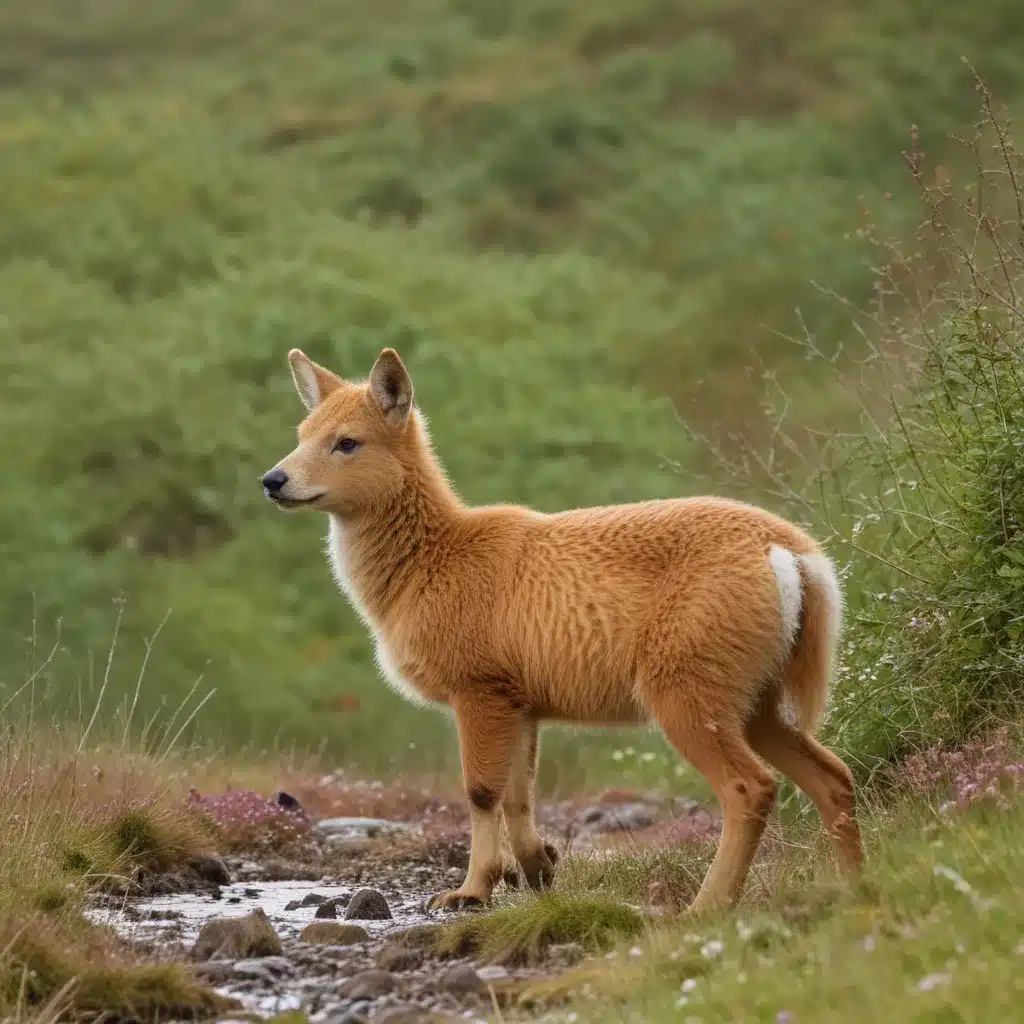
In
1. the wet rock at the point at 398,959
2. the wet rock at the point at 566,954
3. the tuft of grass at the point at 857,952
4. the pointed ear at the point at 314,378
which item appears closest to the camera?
the tuft of grass at the point at 857,952

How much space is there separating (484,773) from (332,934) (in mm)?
1063

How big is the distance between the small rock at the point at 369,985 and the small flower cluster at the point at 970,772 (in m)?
2.31

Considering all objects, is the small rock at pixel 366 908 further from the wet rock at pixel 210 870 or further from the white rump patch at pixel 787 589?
the white rump patch at pixel 787 589

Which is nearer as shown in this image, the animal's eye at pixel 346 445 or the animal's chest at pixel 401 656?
the animal's chest at pixel 401 656

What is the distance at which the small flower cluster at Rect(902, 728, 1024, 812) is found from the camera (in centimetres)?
577

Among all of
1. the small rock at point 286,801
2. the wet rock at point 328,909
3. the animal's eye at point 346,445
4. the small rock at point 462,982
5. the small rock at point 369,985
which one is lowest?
the small rock at point 286,801

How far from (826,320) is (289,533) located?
944cm

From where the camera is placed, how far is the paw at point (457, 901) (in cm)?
734

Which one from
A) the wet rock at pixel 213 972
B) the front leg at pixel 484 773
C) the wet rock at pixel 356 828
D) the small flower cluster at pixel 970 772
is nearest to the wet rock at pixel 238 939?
the wet rock at pixel 213 972

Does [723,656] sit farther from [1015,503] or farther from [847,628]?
[847,628]

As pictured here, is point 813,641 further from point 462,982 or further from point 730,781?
point 462,982

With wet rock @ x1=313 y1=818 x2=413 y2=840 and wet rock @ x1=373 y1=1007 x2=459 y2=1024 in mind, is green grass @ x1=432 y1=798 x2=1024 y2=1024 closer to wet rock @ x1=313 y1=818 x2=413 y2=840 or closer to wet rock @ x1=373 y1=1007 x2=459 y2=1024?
wet rock @ x1=373 y1=1007 x2=459 y2=1024

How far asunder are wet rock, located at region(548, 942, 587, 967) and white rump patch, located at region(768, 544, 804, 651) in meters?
1.62

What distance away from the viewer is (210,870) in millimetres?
8797
